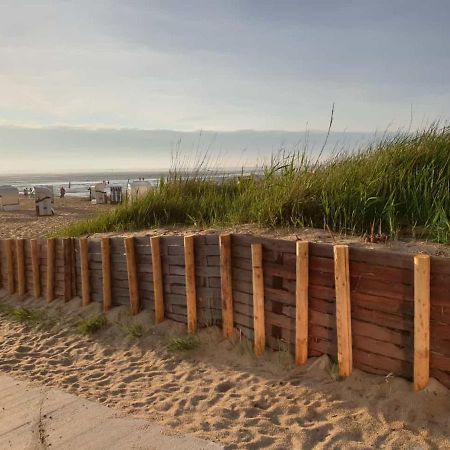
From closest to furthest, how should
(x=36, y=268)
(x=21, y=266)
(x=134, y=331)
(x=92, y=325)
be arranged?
(x=134, y=331) < (x=92, y=325) < (x=36, y=268) < (x=21, y=266)

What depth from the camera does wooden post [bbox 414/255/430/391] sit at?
12.2 ft

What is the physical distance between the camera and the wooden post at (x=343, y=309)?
4195 millimetres

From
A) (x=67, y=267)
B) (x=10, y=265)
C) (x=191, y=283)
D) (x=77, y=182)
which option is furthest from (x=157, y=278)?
(x=77, y=182)

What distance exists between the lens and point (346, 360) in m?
4.23

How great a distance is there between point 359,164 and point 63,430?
516cm

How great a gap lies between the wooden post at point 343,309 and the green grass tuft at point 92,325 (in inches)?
140

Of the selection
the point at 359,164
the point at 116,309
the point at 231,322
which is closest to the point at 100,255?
the point at 116,309

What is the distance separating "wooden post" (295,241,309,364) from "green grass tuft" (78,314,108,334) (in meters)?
3.09

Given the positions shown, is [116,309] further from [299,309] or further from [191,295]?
[299,309]

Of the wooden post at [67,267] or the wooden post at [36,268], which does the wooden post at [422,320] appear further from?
the wooden post at [36,268]

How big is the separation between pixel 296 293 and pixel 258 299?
522mm

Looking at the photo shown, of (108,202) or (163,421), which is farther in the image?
(108,202)

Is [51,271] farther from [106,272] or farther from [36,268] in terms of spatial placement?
[106,272]

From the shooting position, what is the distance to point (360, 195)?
5.81 meters
